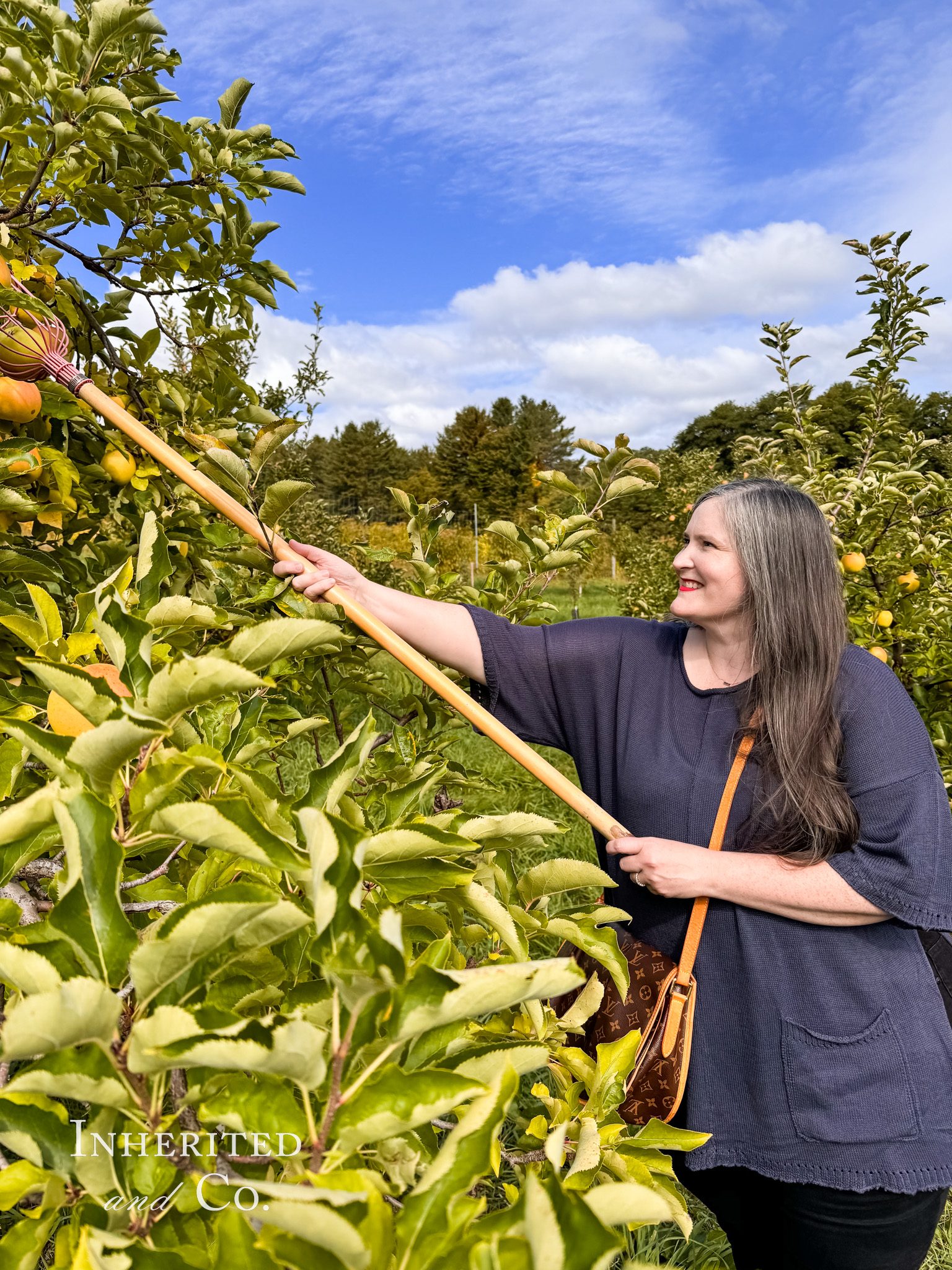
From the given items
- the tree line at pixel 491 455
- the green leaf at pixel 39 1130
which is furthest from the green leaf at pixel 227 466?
the tree line at pixel 491 455

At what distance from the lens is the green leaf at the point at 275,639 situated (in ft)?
2.32

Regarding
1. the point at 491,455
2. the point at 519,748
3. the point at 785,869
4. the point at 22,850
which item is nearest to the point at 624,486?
the point at 519,748

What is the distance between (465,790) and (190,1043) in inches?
46.2

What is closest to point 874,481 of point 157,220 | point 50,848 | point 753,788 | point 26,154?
point 753,788

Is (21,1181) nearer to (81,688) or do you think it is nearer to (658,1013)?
(81,688)

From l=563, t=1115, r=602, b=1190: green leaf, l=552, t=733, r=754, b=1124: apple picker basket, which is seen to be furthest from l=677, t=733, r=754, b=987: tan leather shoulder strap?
l=563, t=1115, r=602, b=1190: green leaf

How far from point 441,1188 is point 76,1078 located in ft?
0.72

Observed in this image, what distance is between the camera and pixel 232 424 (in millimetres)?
1689

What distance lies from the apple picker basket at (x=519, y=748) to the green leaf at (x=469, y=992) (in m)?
0.76

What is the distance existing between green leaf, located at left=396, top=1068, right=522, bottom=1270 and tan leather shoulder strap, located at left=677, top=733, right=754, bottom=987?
41.7 inches

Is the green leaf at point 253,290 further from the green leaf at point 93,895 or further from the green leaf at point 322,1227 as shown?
the green leaf at point 322,1227

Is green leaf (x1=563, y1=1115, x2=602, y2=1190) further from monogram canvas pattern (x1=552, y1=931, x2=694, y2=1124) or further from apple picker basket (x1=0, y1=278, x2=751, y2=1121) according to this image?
monogram canvas pattern (x1=552, y1=931, x2=694, y2=1124)

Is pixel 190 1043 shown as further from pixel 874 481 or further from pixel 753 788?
pixel 874 481

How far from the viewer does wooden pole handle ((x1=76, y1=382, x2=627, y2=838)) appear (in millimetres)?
1233
